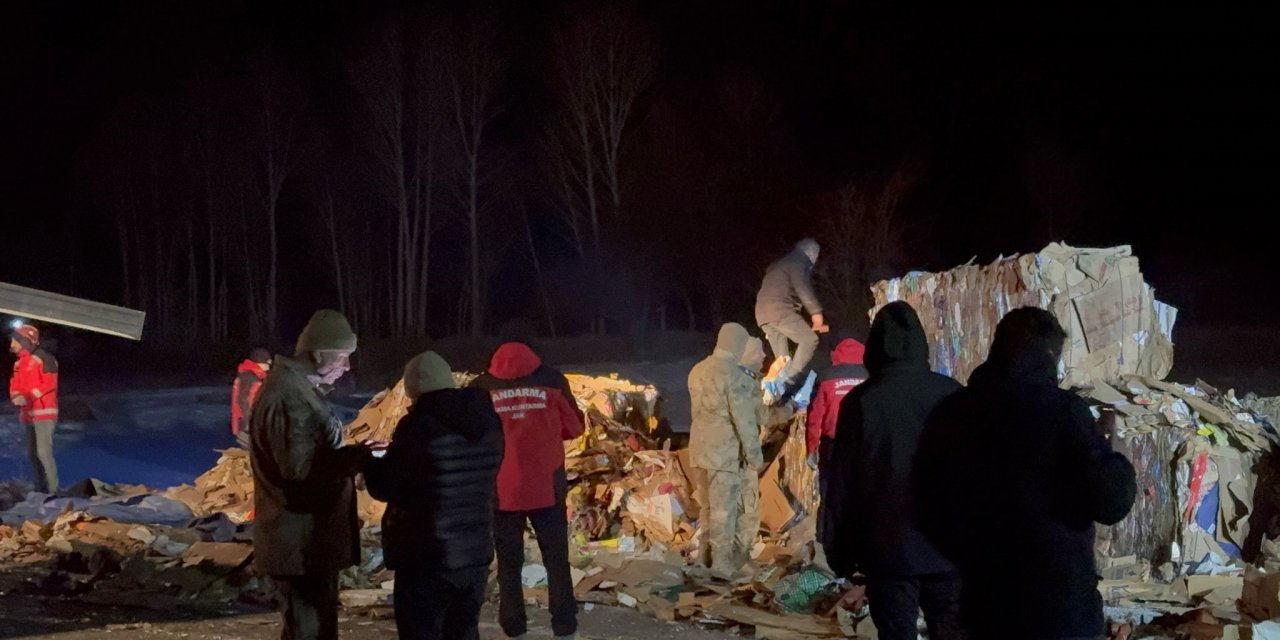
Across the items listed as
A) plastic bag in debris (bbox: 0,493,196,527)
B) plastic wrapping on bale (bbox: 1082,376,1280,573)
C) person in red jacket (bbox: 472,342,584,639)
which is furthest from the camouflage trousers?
plastic bag in debris (bbox: 0,493,196,527)

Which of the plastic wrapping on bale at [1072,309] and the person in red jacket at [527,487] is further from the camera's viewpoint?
the plastic wrapping on bale at [1072,309]

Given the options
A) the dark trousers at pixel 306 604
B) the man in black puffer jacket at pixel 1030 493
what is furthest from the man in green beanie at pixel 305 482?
the man in black puffer jacket at pixel 1030 493

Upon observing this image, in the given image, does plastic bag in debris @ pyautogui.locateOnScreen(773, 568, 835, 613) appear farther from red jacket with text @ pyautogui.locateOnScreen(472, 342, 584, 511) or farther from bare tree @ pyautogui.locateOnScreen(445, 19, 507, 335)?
bare tree @ pyautogui.locateOnScreen(445, 19, 507, 335)

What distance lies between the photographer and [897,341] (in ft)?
15.1

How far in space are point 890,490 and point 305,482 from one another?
2405 millimetres

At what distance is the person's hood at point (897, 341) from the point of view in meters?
4.62

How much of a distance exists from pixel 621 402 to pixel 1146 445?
5.57 metres

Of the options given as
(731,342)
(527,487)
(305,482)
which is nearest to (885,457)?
(305,482)

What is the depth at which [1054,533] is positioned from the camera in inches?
151

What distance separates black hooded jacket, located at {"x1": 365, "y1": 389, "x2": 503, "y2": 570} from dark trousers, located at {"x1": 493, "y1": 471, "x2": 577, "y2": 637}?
1797mm

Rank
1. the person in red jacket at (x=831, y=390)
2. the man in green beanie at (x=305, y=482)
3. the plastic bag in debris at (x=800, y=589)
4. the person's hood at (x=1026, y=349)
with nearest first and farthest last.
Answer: the person's hood at (x=1026, y=349) → the man in green beanie at (x=305, y=482) → the plastic bag in debris at (x=800, y=589) → the person in red jacket at (x=831, y=390)

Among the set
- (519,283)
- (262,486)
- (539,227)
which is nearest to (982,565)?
(262,486)

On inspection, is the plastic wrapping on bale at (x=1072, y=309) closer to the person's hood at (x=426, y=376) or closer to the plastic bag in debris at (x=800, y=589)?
the plastic bag in debris at (x=800, y=589)

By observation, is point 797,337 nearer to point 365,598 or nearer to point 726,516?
point 726,516
